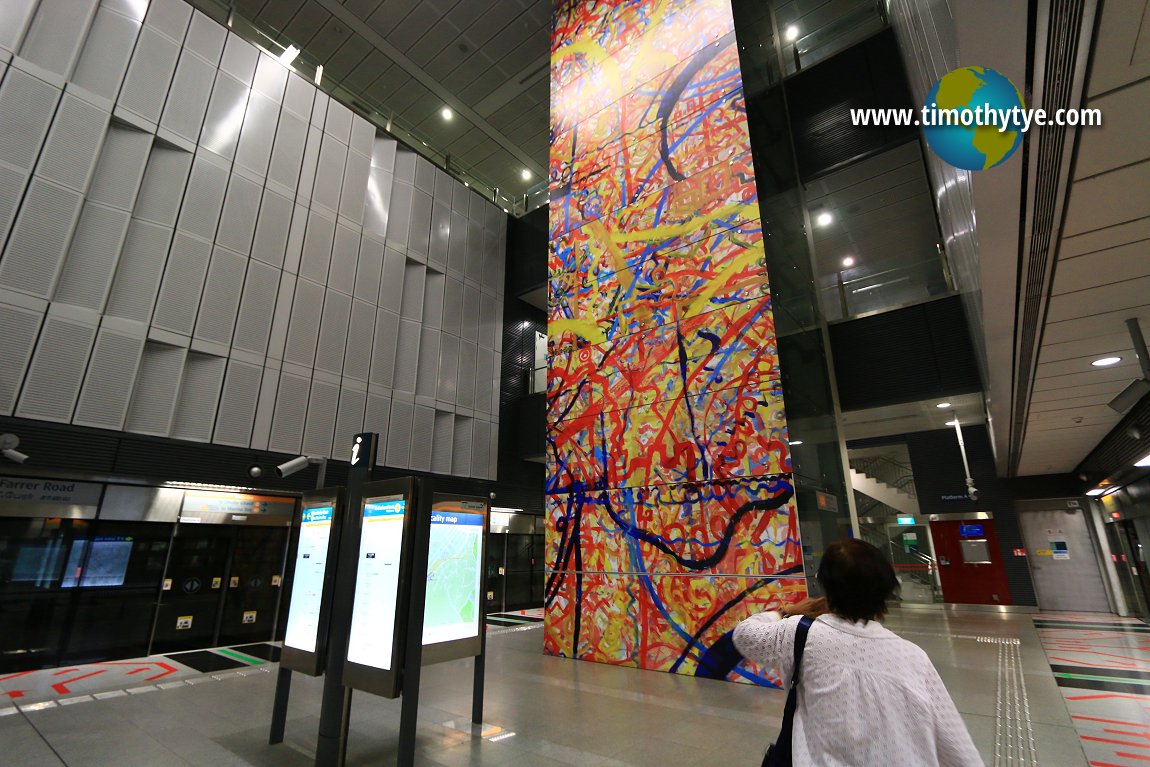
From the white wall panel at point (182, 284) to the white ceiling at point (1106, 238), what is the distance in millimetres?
10313

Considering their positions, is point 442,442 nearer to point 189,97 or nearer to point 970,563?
point 189,97

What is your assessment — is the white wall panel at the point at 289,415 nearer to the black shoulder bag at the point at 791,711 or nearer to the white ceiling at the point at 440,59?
the white ceiling at the point at 440,59

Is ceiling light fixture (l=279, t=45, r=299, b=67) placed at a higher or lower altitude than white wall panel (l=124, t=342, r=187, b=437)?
higher

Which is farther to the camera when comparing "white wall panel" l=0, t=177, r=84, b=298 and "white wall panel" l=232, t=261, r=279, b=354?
"white wall panel" l=232, t=261, r=279, b=354

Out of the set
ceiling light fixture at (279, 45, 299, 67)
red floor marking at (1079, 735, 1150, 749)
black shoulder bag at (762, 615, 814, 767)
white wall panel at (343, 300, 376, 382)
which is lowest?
red floor marking at (1079, 735, 1150, 749)

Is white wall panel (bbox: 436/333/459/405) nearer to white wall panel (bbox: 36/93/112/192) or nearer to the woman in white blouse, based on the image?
white wall panel (bbox: 36/93/112/192)

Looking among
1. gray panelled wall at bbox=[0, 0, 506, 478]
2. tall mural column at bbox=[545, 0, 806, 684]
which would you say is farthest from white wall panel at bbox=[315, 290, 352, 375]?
tall mural column at bbox=[545, 0, 806, 684]

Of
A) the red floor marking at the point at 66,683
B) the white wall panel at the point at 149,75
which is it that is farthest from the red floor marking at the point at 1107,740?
the white wall panel at the point at 149,75

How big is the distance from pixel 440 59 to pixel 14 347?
10.4 metres

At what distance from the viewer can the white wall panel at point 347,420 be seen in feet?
32.9

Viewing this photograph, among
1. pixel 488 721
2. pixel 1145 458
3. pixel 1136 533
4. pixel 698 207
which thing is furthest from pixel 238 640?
pixel 1136 533

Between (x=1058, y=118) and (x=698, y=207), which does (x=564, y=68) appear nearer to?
(x=698, y=207)

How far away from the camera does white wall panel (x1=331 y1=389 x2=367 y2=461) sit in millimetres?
10016

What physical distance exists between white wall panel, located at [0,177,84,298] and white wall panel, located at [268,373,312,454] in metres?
3.24
